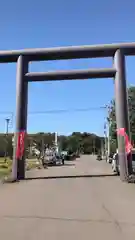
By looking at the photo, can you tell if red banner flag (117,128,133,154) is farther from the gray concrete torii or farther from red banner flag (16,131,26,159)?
red banner flag (16,131,26,159)

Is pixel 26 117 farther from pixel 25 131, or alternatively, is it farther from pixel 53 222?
pixel 53 222

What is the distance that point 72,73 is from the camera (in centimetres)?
2728

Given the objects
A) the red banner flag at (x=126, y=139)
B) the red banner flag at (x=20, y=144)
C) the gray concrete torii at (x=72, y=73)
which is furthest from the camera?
the red banner flag at (x=20, y=144)

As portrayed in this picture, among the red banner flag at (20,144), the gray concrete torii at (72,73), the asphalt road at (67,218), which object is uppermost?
the gray concrete torii at (72,73)

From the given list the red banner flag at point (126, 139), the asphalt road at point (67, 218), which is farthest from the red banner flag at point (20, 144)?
the asphalt road at point (67, 218)

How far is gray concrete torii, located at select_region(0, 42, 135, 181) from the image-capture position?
85.1ft

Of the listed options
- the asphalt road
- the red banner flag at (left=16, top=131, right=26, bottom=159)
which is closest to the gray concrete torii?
the red banner flag at (left=16, top=131, right=26, bottom=159)

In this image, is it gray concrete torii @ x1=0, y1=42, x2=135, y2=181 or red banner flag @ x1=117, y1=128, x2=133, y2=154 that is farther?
gray concrete torii @ x1=0, y1=42, x2=135, y2=181

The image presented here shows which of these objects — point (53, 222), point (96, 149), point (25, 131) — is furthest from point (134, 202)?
point (96, 149)

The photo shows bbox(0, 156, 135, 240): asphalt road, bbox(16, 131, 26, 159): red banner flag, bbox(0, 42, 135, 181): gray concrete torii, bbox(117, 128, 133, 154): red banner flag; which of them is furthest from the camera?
bbox(16, 131, 26, 159): red banner flag

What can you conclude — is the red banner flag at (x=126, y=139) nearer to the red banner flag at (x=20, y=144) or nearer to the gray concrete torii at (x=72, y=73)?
the gray concrete torii at (x=72, y=73)

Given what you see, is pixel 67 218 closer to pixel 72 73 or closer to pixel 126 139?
pixel 126 139

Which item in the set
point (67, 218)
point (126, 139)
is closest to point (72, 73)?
point (126, 139)

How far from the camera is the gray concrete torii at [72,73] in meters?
26.0
